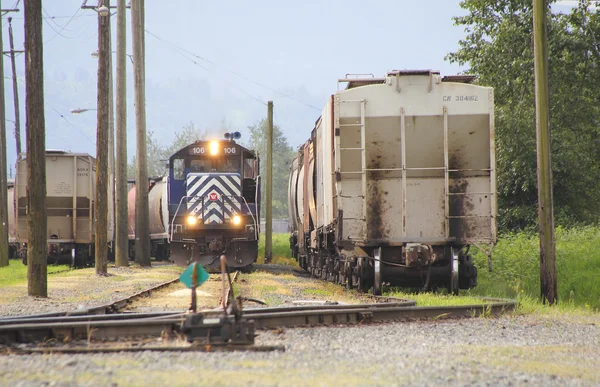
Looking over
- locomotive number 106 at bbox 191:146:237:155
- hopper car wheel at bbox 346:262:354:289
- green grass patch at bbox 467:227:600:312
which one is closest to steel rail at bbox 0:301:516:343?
green grass patch at bbox 467:227:600:312

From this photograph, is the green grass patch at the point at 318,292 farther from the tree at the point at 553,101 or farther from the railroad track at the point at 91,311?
the tree at the point at 553,101

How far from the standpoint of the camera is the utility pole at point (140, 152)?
29109 mm

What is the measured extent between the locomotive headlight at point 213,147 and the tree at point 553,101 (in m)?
11.9

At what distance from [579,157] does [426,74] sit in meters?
17.9

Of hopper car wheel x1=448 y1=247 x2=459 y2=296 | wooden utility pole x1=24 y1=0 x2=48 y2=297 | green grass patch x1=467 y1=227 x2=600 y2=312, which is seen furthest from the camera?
green grass patch x1=467 y1=227 x2=600 y2=312

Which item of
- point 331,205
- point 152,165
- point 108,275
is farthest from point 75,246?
point 152,165

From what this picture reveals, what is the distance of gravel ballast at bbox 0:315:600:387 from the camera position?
580cm

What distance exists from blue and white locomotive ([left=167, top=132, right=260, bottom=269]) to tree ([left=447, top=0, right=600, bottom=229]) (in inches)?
455

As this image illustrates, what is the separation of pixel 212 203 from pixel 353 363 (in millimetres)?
16506

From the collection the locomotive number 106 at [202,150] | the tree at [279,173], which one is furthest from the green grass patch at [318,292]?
the tree at [279,173]

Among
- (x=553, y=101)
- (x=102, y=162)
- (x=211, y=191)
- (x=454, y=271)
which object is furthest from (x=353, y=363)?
(x=553, y=101)

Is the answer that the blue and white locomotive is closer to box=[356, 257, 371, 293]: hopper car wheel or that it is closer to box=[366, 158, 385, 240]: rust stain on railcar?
box=[356, 257, 371, 293]: hopper car wheel

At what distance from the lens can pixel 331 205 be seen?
49.6 feet

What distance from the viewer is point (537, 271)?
66.1ft
